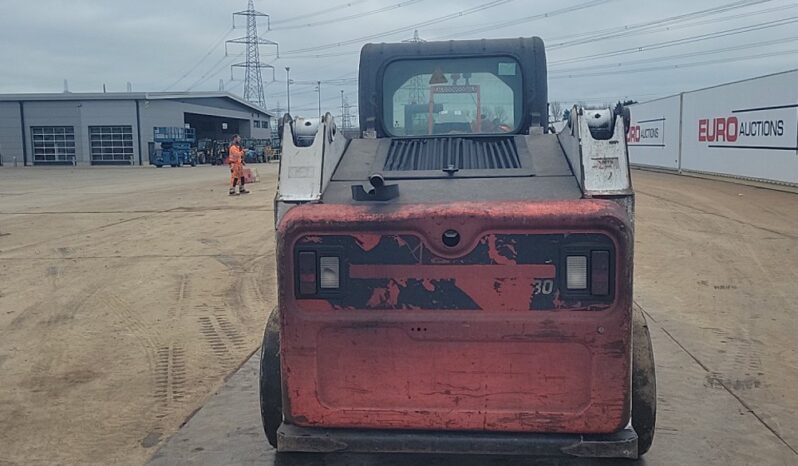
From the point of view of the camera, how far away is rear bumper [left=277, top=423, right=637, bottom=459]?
136 inches

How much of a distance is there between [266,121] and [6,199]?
59598mm

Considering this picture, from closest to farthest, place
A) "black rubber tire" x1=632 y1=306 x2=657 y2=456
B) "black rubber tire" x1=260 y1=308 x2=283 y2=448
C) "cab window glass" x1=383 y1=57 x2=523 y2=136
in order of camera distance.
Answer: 1. "black rubber tire" x1=632 y1=306 x2=657 y2=456
2. "black rubber tire" x1=260 y1=308 x2=283 y2=448
3. "cab window glass" x1=383 y1=57 x2=523 y2=136

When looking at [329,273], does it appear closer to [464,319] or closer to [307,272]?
[307,272]

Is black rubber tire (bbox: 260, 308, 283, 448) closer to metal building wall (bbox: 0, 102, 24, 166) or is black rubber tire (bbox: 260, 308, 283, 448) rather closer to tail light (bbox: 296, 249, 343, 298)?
tail light (bbox: 296, 249, 343, 298)

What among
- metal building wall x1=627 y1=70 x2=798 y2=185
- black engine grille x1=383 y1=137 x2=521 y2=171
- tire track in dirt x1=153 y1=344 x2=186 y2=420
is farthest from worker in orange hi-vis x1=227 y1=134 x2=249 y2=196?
black engine grille x1=383 y1=137 x2=521 y2=171

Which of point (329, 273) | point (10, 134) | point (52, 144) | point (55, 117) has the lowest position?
point (329, 273)

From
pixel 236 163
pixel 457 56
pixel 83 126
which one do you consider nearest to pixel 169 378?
pixel 457 56

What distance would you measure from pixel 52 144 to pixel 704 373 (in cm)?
6081

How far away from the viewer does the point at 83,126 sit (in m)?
59.2

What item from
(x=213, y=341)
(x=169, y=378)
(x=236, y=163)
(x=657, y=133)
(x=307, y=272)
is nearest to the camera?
(x=307, y=272)

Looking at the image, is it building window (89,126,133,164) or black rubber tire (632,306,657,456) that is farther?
building window (89,126,133,164)

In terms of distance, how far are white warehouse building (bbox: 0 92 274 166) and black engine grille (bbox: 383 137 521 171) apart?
56.4m

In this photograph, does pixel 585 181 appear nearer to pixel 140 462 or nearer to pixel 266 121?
pixel 140 462

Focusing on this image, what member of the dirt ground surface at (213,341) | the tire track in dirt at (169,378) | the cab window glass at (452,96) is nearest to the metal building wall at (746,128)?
the dirt ground surface at (213,341)
